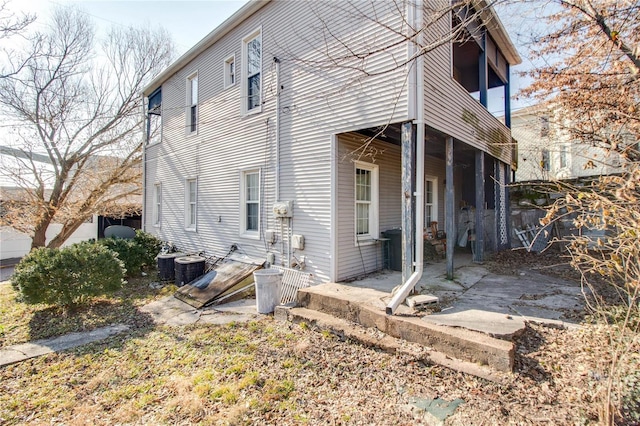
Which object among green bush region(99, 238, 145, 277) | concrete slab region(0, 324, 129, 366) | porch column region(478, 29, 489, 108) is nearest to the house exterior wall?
porch column region(478, 29, 489, 108)

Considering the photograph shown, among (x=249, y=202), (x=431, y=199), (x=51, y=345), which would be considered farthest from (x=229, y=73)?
(x=51, y=345)

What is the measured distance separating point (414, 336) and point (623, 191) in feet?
8.15

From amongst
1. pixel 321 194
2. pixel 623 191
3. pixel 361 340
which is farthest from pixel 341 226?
pixel 623 191

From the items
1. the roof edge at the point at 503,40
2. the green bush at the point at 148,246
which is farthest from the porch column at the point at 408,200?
the green bush at the point at 148,246

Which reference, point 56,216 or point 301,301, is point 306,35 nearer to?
point 301,301

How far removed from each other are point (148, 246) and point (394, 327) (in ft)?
29.4

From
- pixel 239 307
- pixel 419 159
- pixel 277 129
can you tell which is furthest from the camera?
pixel 277 129

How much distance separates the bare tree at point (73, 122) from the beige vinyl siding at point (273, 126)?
6168 millimetres

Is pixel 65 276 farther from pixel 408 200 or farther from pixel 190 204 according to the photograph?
pixel 408 200

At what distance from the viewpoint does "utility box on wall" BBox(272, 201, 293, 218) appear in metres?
6.71

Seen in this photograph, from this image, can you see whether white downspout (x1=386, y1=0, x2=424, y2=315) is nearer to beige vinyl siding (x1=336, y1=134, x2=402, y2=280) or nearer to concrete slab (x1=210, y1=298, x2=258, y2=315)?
beige vinyl siding (x1=336, y1=134, x2=402, y2=280)

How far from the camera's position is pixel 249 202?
8086 mm

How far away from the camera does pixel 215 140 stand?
9.19 metres

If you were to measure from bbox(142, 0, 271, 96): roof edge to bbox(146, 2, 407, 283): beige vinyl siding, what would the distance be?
126 millimetres
